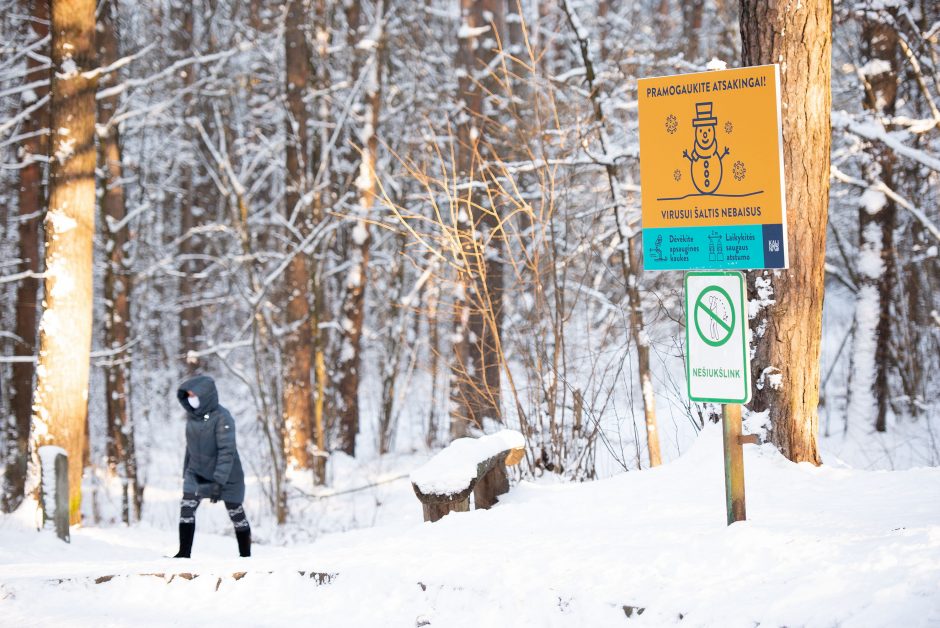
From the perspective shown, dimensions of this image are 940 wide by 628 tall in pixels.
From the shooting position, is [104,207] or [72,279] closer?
[72,279]

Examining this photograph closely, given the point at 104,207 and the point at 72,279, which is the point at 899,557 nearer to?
the point at 72,279

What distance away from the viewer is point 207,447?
266 inches

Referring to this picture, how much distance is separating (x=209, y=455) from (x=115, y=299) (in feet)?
23.4

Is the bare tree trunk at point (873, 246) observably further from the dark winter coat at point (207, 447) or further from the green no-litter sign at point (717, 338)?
the dark winter coat at point (207, 447)

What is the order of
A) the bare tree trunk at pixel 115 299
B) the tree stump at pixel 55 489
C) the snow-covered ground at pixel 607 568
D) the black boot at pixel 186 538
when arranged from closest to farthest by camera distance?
1. the snow-covered ground at pixel 607 568
2. the black boot at pixel 186 538
3. the tree stump at pixel 55 489
4. the bare tree trunk at pixel 115 299

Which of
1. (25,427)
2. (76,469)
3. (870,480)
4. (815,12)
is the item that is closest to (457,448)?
(870,480)

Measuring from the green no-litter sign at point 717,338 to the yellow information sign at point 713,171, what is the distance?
91mm

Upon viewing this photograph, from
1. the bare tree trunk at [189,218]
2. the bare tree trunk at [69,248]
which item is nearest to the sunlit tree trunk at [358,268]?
the bare tree trunk at [69,248]

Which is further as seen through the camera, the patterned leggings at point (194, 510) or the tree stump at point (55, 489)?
the tree stump at point (55, 489)

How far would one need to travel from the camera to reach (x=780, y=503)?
4750 millimetres

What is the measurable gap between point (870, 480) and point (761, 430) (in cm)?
69

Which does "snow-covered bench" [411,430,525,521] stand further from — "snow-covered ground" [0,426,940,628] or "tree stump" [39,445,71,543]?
"tree stump" [39,445,71,543]

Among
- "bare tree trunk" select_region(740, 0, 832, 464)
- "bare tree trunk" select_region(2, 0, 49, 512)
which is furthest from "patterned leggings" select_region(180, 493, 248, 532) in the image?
"bare tree trunk" select_region(2, 0, 49, 512)

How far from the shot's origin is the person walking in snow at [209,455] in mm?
6711
